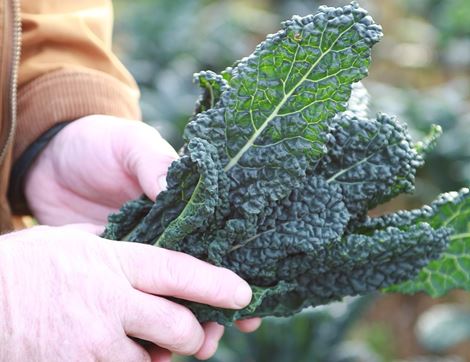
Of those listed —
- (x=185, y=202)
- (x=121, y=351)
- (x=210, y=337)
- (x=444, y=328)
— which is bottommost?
(x=121, y=351)

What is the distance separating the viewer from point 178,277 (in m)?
1.32

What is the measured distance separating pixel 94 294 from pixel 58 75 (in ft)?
2.37

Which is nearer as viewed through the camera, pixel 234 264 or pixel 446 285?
pixel 234 264

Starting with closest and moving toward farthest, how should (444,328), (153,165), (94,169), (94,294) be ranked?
1. (94,294)
2. (153,165)
3. (94,169)
4. (444,328)

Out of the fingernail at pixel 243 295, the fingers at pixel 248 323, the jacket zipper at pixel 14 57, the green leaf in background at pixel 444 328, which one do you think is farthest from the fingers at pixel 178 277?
the green leaf in background at pixel 444 328

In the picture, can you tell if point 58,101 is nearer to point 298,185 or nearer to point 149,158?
point 149,158

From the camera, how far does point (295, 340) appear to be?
9.34ft

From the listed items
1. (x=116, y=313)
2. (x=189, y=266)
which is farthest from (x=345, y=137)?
(x=116, y=313)

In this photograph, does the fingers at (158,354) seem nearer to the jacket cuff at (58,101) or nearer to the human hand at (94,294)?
the human hand at (94,294)

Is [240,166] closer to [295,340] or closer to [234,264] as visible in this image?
[234,264]

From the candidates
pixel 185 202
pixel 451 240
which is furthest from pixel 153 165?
pixel 451 240

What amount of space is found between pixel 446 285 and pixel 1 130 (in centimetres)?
99

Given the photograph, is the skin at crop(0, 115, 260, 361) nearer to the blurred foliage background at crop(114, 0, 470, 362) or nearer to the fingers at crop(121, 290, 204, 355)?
the fingers at crop(121, 290, 204, 355)

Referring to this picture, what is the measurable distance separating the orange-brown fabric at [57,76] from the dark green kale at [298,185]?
1.45 ft
